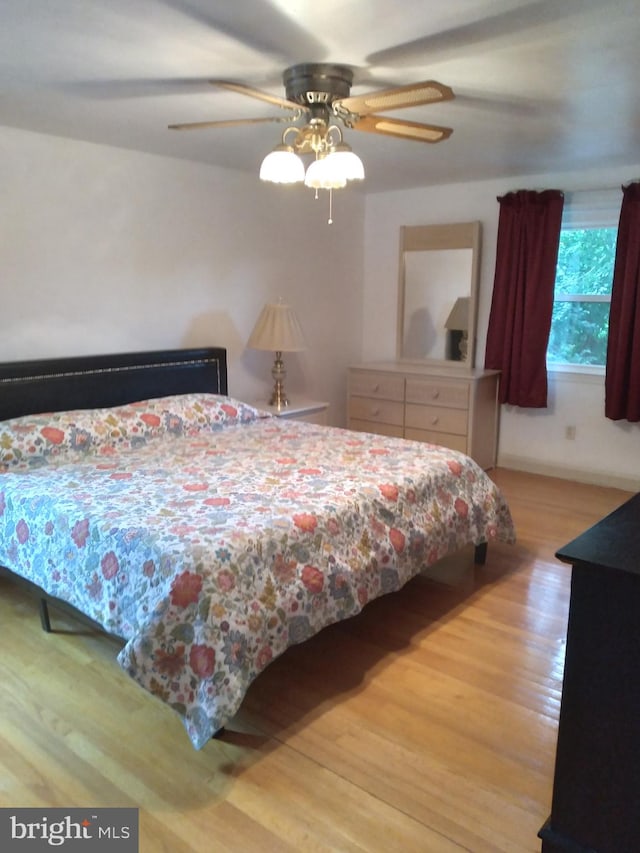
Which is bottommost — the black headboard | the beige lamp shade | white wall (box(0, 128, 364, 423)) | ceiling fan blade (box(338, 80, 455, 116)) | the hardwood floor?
the hardwood floor

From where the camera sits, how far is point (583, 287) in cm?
448

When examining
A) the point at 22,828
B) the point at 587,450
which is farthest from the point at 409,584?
the point at 587,450

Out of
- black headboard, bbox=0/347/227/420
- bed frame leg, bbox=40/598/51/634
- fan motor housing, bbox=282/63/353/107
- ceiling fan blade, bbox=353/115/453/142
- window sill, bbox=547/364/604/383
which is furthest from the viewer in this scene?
window sill, bbox=547/364/604/383

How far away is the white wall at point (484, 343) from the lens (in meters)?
4.42

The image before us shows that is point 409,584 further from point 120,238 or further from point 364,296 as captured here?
point 364,296

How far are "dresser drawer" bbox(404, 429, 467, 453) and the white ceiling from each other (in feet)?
6.57

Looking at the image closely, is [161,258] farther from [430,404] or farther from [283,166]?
[430,404]

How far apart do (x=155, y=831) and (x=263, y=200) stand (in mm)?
3898

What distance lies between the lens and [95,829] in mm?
1661

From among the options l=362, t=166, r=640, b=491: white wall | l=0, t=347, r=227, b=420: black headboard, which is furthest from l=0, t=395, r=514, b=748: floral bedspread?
l=362, t=166, r=640, b=491: white wall

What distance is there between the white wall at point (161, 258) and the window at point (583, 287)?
1.69 m

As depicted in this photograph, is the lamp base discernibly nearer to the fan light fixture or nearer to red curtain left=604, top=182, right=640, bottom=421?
the fan light fixture

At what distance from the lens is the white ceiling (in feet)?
6.07

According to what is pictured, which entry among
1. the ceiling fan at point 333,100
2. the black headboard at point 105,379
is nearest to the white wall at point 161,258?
the black headboard at point 105,379
